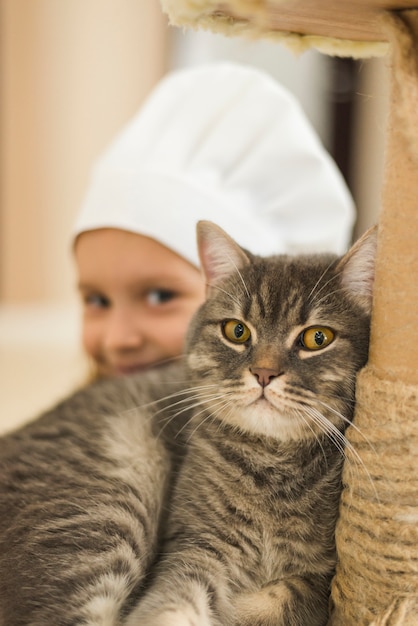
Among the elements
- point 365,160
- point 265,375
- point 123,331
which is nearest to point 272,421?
point 265,375

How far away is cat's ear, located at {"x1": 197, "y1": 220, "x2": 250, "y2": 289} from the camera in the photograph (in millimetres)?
1250

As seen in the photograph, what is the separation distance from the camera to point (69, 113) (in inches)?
217

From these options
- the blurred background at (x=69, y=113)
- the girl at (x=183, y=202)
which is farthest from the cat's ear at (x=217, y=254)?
the blurred background at (x=69, y=113)

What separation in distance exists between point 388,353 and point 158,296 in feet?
3.18

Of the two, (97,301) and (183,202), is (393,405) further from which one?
(97,301)

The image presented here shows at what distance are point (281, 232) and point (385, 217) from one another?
1.04 meters

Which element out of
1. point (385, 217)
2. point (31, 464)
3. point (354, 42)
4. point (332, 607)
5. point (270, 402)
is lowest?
point (332, 607)

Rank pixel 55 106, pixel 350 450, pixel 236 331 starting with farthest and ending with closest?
pixel 55 106 < pixel 236 331 < pixel 350 450

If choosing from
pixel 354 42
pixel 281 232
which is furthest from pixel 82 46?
pixel 354 42

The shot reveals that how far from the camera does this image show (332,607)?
1.09 m

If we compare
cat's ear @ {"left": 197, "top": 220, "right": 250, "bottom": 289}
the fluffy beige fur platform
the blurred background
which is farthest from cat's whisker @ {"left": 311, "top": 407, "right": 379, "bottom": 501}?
the blurred background

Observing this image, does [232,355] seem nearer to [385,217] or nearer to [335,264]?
[335,264]

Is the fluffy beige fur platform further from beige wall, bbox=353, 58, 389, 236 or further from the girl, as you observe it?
beige wall, bbox=353, 58, 389, 236

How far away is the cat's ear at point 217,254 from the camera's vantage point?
4.10 feet
